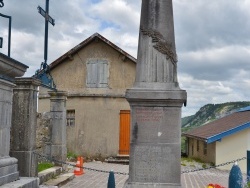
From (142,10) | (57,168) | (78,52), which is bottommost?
(57,168)

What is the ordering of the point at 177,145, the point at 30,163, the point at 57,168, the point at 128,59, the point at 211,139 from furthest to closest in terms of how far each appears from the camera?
1. the point at 128,59
2. the point at 211,139
3. the point at 57,168
4. the point at 30,163
5. the point at 177,145

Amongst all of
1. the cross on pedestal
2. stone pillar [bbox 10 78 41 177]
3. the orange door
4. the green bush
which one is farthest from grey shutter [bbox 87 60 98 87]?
stone pillar [bbox 10 78 41 177]

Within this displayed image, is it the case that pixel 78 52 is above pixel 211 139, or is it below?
above

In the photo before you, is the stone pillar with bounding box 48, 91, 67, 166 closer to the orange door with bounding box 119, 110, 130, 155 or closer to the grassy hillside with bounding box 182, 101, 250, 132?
the orange door with bounding box 119, 110, 130, 155

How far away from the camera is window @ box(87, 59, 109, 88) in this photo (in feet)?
73.7

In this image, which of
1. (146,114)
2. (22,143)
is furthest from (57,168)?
(146,114)

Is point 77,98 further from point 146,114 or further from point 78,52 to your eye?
point 146,114

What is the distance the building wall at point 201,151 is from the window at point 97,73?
6718 mm

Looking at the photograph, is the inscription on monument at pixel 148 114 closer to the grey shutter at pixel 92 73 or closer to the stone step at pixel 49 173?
the stone step at pixel 49 173

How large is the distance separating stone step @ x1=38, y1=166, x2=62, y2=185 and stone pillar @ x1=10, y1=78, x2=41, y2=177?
1495 millimetres

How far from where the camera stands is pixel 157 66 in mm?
7633

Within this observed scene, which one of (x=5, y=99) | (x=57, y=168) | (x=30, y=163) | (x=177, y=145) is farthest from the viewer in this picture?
(x=57, y=168)

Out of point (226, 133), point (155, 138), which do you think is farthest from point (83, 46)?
point (155, 138)

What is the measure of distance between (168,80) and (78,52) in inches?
617
